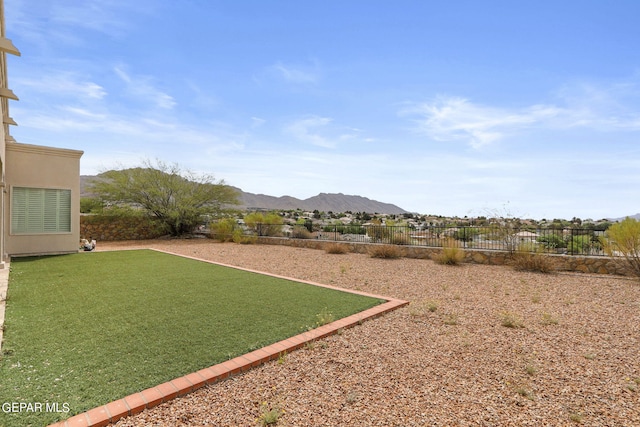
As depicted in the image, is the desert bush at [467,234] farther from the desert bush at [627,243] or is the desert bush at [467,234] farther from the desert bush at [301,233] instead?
the desert bush at [301,233]

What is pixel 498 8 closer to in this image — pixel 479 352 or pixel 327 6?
pixel 327 6

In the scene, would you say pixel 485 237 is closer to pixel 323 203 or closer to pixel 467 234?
pixel 467 234

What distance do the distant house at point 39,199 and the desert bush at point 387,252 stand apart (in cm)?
1171

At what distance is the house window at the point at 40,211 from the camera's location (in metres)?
11.8

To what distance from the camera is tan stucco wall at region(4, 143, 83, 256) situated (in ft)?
37.7

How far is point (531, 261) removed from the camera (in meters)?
10.2

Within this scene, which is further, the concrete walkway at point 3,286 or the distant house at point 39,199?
the distant house at point 39,199

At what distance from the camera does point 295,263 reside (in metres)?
11.5

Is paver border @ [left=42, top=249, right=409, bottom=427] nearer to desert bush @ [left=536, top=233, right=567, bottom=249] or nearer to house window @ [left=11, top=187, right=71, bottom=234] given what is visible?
desert bush @ [left=536, top=233, right=567, bottom=249]

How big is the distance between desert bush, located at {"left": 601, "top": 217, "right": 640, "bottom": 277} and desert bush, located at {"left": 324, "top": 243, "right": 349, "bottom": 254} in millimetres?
8807

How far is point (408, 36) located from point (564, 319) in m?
9.17

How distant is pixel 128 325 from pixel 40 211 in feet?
35.7

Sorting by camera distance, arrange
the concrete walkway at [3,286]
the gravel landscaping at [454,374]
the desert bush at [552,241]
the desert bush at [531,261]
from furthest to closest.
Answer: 1. the desert bush at [552,241]
2. the desert bush at [531,261]
3. the concrete walkway at [3,286]
4. the gravel landscaping at [454,374]

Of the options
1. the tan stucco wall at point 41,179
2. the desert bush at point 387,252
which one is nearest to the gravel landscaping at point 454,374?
the desert bush at point 387,252
